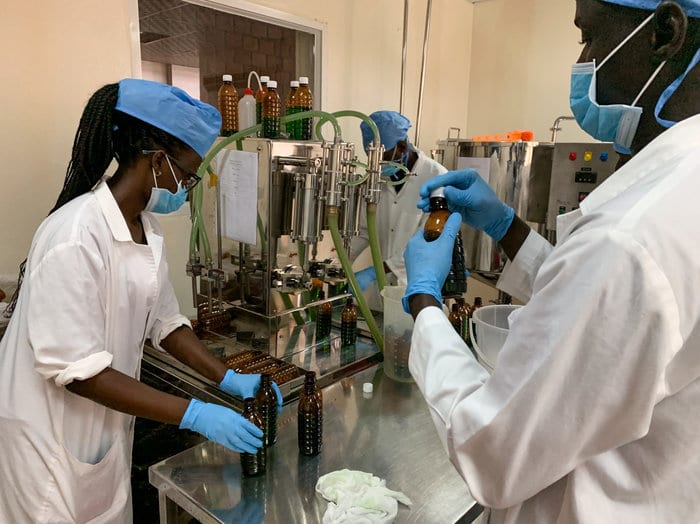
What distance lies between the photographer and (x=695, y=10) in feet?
2.12

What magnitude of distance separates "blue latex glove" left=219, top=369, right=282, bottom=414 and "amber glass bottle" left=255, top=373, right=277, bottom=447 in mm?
30

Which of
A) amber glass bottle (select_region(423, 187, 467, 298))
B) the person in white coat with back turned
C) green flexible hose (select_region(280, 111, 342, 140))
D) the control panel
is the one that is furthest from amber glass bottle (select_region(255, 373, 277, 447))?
the control panel

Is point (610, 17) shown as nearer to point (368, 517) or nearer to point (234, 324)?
point (368, 517)

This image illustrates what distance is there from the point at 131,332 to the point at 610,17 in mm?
1206

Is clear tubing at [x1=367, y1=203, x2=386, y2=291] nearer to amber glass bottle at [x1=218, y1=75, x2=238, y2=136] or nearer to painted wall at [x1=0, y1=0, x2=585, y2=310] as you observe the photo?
amber glass bottle at [x1=218, y1=75, x2=238, y2=136]

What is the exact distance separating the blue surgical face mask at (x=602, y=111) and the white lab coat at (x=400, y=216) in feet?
5.11

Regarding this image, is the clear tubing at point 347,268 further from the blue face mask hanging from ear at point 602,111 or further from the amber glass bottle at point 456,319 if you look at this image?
the blue face mask hanging from ear at point 602,111

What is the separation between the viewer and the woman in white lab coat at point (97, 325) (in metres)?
1.02

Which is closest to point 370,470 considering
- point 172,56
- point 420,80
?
point 172,56

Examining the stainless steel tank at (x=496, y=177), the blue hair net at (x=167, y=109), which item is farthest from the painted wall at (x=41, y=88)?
the stainless steel tank at (x=496, y=177)

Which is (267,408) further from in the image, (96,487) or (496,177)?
(496,177)

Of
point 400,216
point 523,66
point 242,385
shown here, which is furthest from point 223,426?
point 523,66

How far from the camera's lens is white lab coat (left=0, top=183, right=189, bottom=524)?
3.29 feet

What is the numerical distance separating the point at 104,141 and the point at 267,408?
737 millimetres
